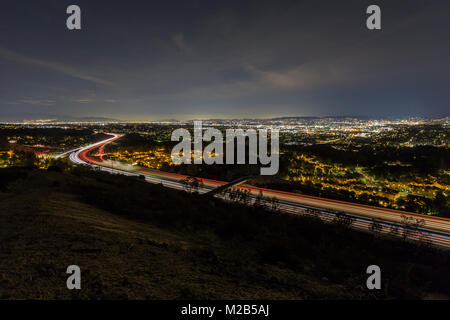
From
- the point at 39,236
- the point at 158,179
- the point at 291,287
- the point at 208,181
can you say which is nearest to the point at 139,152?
the point at 158,179

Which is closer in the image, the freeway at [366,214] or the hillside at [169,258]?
the hillside at [169,258]

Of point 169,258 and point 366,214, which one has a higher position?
point 169,258

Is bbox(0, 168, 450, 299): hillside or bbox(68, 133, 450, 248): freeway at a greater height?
bbox(0, 168, 450, 299): hillside

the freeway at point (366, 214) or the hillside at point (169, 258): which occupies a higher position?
the hillside at point (169, 258)

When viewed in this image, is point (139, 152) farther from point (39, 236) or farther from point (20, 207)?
point (39, 236)

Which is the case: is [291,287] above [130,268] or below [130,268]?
below

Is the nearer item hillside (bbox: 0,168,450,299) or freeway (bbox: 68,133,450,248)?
hillside (bbox: 0,168,450,299)

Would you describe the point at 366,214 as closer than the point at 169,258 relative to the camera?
No

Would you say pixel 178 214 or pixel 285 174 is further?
pixel 285 174
